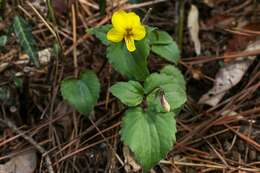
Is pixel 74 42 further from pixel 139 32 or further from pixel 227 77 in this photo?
pixel 227 77

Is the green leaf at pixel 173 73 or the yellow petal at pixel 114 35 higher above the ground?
the yellow petal at pixel 114 35

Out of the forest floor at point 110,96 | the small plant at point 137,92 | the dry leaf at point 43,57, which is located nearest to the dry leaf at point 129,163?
the forest floor at point 110,96

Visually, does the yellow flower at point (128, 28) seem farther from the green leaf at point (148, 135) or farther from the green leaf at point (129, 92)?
the green leaf at point (148, 135)

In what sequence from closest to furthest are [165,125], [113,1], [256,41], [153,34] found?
[165,125], [153,34], [256,41], [113,1]

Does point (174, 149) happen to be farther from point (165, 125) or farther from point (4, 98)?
point (4, 98)

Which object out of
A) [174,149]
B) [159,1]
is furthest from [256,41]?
[174,149]

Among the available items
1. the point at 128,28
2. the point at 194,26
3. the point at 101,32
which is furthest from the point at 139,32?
the point at 194,26

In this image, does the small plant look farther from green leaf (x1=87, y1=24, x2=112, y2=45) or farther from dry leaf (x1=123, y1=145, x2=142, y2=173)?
dry leaf (x1=123, y1=145, x2=142, y2=173)
